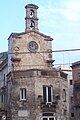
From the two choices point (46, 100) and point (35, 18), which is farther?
point (35, 18)

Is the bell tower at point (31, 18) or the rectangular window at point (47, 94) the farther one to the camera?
the bell tower at point (31, 18)

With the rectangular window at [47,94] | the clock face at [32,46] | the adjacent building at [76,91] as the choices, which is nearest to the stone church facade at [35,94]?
the rectangular window at [47,94]

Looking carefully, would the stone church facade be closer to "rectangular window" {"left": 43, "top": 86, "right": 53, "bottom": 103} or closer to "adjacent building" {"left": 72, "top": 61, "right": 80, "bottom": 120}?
"rectangular window" {"left": 43, "top": 86, "right": 53, "bottom": 103}

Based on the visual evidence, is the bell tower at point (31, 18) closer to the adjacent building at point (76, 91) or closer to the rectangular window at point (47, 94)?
the rectangular window at point (47, 94)

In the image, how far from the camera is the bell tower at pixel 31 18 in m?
45.6

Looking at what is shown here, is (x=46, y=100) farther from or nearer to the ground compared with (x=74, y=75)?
nearer to the ground

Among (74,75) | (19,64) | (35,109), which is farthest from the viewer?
(74,75)

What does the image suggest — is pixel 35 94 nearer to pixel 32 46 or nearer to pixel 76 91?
pixel 32 46

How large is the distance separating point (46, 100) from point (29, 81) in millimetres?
2834

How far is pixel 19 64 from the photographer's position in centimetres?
4575

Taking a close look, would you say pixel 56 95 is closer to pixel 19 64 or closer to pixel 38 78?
pixel 38 78

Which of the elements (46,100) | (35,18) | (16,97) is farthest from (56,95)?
(35,18)

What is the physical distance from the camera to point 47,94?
4172 centimetres

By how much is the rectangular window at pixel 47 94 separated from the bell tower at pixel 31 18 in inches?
323
